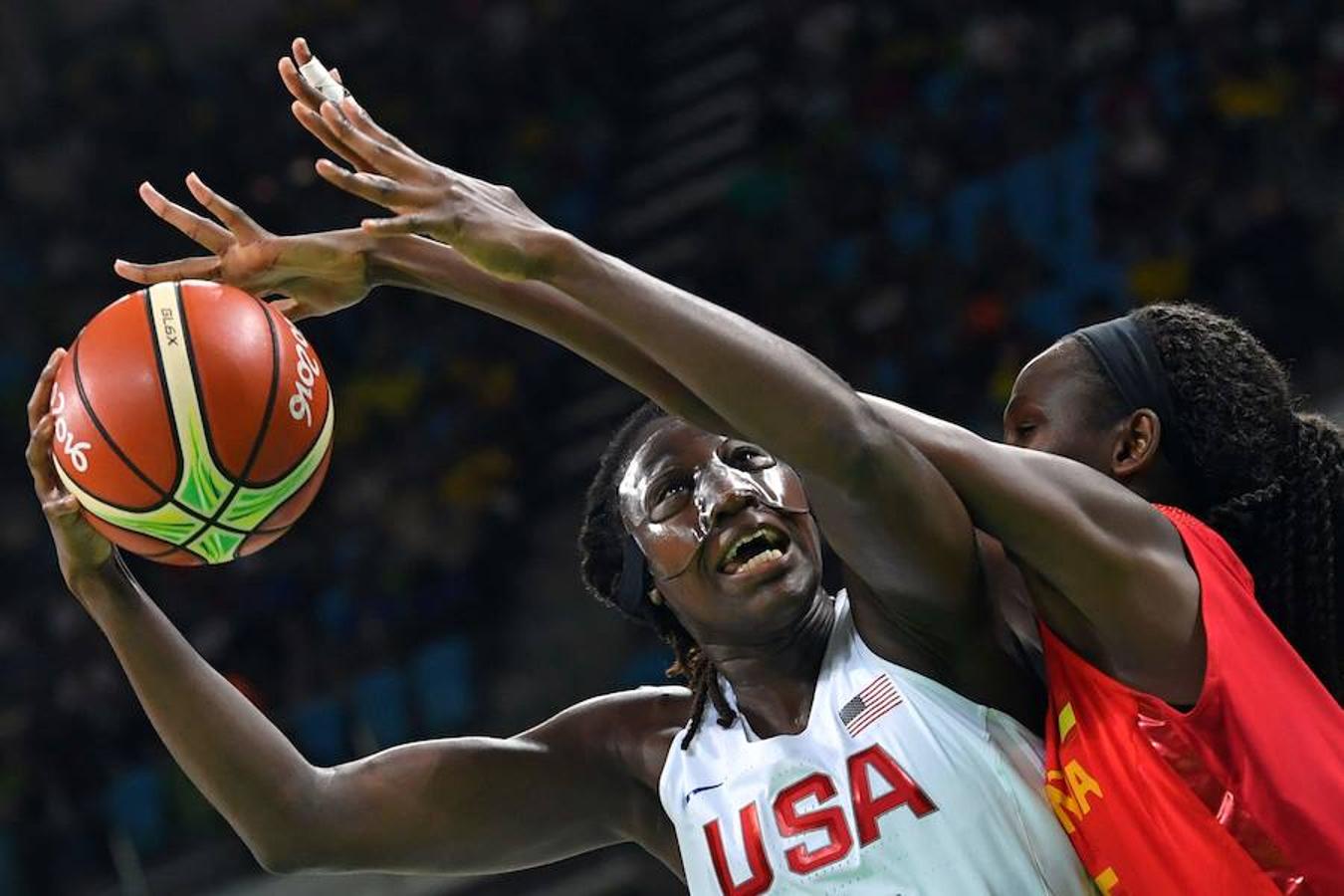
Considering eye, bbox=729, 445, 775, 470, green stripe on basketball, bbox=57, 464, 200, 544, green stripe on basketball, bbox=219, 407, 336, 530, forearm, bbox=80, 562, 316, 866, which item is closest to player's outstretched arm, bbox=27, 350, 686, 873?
forearm, bbox=80, 562, 316, 866

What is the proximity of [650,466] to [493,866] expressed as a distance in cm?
83

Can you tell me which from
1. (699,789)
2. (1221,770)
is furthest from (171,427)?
(1221,770)

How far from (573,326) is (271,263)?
566mm

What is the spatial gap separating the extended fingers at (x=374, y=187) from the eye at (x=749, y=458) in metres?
0.80

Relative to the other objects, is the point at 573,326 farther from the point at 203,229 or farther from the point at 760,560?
the point at 203,229

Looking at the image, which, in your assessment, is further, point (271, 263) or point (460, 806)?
point (460, 806)

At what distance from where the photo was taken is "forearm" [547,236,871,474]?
2.66m

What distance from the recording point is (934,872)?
9.61 ft

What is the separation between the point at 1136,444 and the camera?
2.90m

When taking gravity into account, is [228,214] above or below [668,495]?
above

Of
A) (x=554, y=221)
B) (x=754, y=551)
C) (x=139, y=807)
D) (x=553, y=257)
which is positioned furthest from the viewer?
(x=554, y=221)

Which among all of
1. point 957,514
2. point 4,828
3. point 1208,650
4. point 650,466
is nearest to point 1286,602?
point 1208,650

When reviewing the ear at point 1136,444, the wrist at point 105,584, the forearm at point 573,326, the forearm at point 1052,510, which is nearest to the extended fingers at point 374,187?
the forearm at point 573,326

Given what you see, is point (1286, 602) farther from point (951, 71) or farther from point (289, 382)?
point (951, 71)
